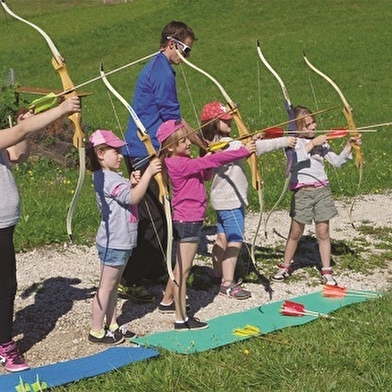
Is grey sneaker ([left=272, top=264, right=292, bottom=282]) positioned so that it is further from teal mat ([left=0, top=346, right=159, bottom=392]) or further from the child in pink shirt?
teal mat ([left=0, top=346, right=159, bottom=392])

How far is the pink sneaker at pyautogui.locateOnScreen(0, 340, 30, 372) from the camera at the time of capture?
194 inches

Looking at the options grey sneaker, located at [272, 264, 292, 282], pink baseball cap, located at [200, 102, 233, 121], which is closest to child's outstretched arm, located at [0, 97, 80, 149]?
pink baseball cap, located at [200, 102, 233, 121]

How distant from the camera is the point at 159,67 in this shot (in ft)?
19.8

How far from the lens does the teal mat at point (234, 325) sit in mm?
5262

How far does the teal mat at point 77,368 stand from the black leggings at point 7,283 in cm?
32

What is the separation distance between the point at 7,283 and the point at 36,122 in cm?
109

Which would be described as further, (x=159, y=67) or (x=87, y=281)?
(x=87, y=281)

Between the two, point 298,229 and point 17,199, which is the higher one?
point 17,199

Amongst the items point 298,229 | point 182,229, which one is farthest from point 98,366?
point 298,229

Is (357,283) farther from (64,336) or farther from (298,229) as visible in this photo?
(64,336)

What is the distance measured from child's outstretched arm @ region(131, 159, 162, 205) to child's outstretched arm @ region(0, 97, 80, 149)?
685 mm

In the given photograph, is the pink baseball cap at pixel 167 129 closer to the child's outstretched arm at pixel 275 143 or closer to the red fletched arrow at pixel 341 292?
the child's outstretched arm at pixel 275 143

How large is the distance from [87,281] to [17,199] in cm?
197

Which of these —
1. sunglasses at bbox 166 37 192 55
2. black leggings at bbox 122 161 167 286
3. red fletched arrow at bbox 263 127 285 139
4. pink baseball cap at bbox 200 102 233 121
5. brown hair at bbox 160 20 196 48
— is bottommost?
black leggings at bbox 122 161 167 286
